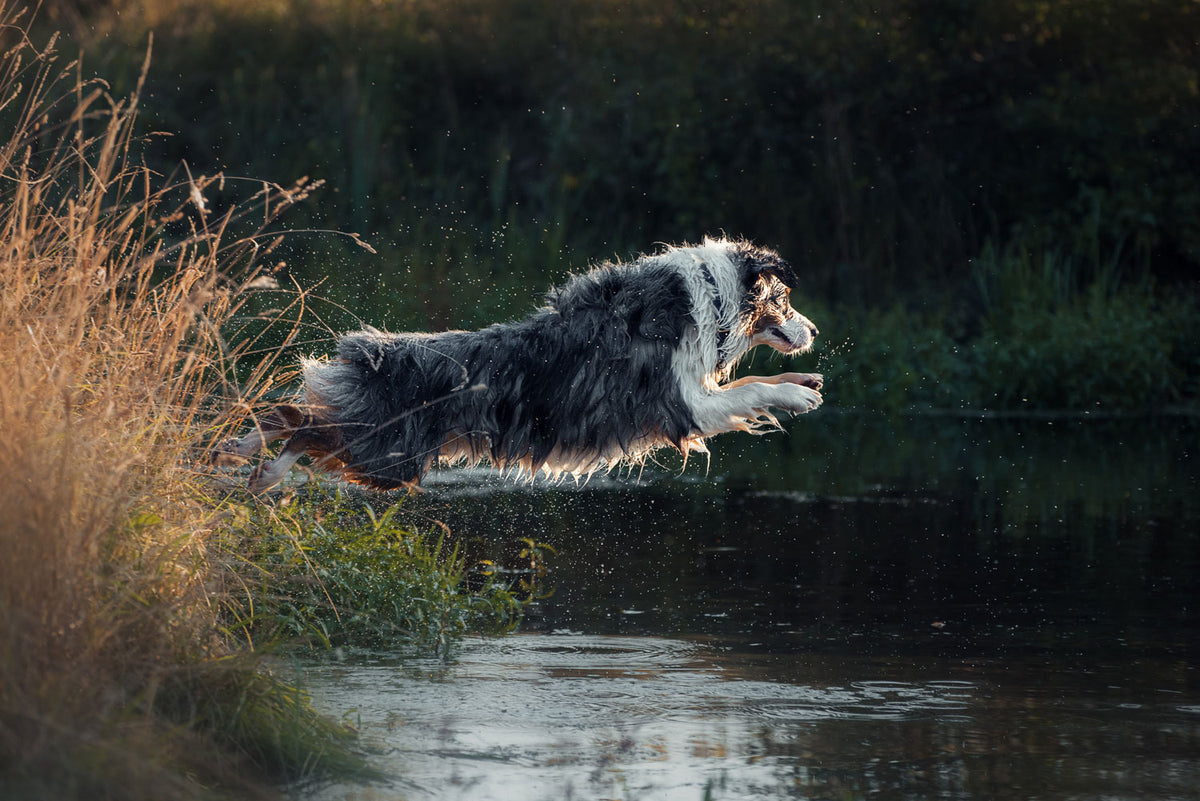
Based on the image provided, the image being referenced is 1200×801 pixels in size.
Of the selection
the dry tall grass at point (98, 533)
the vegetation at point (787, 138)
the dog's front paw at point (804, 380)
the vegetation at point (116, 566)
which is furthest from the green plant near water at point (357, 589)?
the vegetation at point (787, 138)

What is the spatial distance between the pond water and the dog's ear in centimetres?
152

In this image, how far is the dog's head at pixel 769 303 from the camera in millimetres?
6875

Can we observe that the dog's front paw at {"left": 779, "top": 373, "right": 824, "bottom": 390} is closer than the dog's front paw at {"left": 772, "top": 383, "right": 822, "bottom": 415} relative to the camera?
No

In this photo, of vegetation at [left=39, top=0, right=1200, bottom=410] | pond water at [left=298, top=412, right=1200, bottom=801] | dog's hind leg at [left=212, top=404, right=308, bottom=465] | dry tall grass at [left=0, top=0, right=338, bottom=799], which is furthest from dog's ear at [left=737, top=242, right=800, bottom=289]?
vegetation at [left=39, top=0, right=1200, bottom=410]

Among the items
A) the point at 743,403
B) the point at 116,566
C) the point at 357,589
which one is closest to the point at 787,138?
the point at 743,403

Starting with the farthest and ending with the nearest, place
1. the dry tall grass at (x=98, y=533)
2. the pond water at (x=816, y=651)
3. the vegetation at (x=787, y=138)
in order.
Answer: the vegetation at (x=787, y=138) → the pond water at (x=816, y=651) → the dry tall grass at (x=98, y=533)

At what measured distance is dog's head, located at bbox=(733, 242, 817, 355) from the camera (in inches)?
271

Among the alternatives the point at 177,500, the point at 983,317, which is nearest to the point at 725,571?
the point at 177,500

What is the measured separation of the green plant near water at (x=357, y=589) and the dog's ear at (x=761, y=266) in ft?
6.04

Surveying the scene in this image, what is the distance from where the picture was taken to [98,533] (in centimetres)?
390

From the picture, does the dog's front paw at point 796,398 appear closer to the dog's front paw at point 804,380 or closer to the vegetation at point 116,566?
the dog's front paw at point 804,380

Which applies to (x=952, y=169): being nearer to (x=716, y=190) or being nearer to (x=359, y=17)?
(x=716, y=190)

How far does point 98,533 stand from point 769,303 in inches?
152

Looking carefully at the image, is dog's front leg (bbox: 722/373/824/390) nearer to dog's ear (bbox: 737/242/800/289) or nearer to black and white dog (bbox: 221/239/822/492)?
black and white dog (bbox: 221/239/822/492)
